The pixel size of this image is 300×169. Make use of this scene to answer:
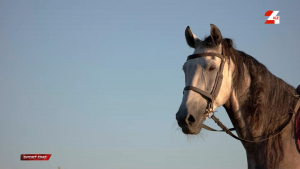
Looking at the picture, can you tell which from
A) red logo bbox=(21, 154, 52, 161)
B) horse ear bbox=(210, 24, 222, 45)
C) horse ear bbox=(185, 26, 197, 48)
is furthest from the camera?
red logo bbox=(21, 154, 52, 161)

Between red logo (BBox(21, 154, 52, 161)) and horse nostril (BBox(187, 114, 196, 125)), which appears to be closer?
horse nostril (BBox(187, 114, 196, 125))

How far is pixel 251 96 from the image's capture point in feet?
23.1

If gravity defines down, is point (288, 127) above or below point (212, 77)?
below

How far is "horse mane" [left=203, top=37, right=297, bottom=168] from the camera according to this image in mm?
6895

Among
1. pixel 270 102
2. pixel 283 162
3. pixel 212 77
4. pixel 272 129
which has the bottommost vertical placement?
pixel 283 162

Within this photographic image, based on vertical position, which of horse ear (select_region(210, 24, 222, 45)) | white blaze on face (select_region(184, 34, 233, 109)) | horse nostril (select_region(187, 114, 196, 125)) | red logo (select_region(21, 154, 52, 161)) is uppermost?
horse ear (select_region(210, 24, 222, 45))

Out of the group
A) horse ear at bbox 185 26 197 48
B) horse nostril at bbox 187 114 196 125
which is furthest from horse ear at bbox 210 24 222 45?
horse nostril at bbox 187 114 196 125

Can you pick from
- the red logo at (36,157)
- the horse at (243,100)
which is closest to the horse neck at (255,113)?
the horse at (243,100)

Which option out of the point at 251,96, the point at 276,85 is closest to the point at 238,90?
the point at 251,96

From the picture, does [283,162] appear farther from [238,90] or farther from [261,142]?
[238,90]

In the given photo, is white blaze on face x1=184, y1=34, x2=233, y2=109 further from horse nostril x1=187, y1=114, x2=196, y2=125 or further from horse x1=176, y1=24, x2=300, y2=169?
horse nostril x1=187, y1=114, x2=196, y2=125

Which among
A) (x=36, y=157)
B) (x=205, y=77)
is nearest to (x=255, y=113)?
(x=205, y=77)

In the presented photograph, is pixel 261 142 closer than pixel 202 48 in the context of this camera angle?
Yes

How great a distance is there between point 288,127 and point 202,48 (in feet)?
6.61
